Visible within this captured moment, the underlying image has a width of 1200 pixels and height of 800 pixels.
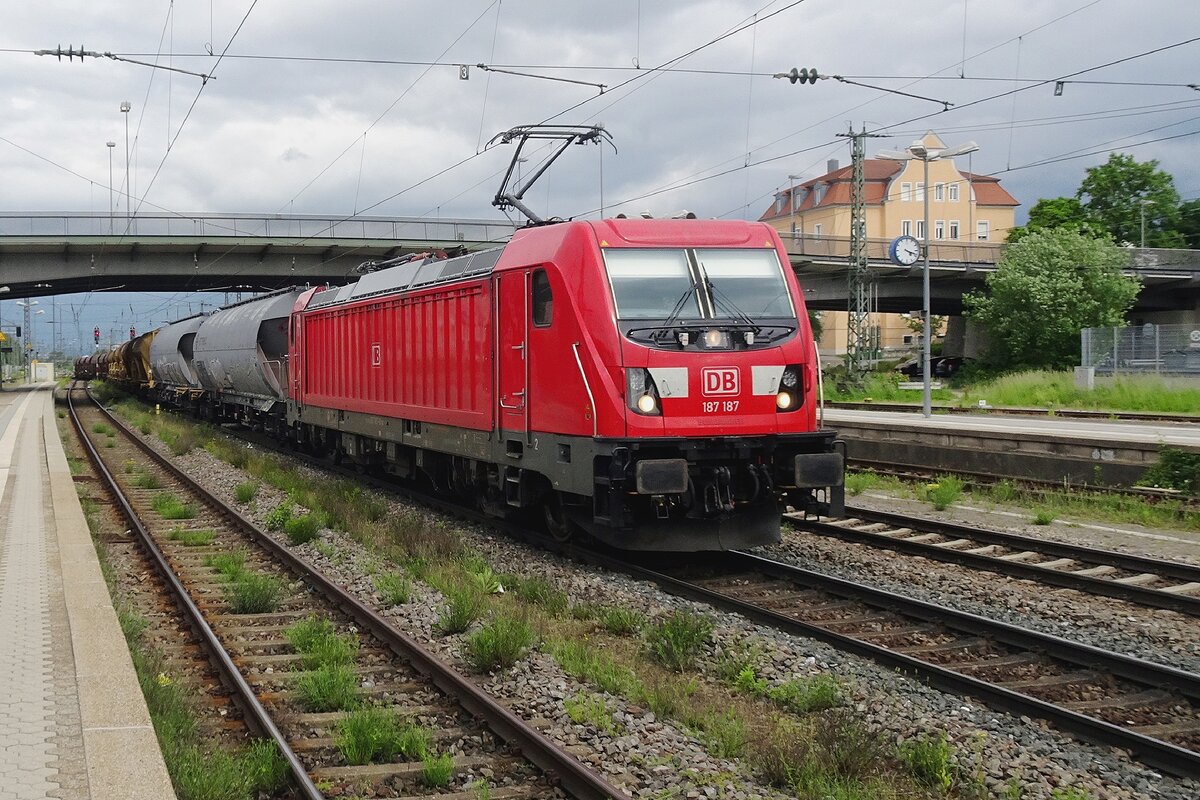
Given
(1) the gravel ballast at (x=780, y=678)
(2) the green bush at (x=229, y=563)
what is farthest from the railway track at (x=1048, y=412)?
(2) the green bush at (x=229, y=563)

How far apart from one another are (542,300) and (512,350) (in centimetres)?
89

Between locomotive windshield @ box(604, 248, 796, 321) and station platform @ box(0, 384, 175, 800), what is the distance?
526 cm

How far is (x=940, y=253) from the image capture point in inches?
2010

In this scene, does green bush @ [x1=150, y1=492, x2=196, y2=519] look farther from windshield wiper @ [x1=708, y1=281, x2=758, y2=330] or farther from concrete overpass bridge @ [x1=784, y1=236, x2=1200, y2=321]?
concrete overpass bridge @ [x1=784, y1=236, x2=1200, y2=321]

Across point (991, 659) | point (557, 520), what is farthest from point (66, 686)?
point (557, 520)

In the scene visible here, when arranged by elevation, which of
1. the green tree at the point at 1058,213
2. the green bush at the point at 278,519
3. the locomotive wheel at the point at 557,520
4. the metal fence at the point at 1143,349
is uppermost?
the green tree at the point at 1058,213

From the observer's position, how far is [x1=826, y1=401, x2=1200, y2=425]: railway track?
26.5m

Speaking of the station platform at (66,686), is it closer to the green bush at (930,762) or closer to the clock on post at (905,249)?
the green bush at (930,762)

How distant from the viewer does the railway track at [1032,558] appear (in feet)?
32.1

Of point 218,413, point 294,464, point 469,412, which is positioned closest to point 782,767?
point 469,412

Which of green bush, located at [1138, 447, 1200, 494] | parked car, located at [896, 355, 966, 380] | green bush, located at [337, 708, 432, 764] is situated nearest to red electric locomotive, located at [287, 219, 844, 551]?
green bush, located at [337, 708, 432, 764]

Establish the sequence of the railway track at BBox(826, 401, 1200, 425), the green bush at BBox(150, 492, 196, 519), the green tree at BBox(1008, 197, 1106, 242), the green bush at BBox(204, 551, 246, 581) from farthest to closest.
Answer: the green tree at BBox(1008, 197, 1106, 242) → the railway track at BBox(826, 401, 1200, 425) → the green bush at BBox(150, 492, 196, 519) → the green bush at BBox(204, 551, 246, 581)

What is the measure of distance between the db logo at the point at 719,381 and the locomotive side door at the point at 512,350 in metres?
2.13

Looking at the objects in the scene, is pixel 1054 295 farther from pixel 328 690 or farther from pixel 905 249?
pixel 328 690
